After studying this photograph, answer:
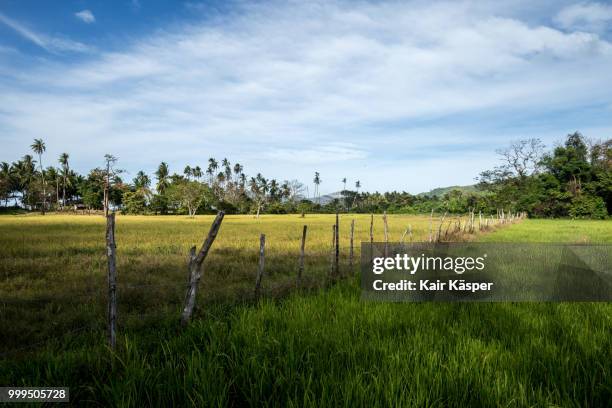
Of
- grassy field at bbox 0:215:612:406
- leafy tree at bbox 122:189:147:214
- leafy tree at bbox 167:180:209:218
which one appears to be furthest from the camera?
leafy tree at bbox 122:189:147:214

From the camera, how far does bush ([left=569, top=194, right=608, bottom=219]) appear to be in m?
47.3

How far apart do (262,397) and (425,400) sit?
4.67 ft

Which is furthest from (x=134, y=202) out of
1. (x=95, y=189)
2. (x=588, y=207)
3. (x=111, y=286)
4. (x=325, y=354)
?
(x=325, y=354)

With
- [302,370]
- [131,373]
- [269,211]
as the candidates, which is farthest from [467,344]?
[269,211]

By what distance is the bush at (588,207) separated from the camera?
4734cm

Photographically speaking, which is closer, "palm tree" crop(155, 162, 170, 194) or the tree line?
the tree line

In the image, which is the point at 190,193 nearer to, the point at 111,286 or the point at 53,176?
the point at 53,176

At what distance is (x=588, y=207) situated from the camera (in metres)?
48.1

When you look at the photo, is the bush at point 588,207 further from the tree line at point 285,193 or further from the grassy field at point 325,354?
the grassy field at point 325,354

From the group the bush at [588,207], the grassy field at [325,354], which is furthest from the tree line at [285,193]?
the grassy field at [325,354]

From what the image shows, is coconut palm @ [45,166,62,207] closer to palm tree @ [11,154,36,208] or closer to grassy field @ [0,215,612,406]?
palm tree @ [11,154,36,208]

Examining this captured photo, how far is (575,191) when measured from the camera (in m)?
51.4

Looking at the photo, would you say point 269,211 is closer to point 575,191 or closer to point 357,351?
point 575,191

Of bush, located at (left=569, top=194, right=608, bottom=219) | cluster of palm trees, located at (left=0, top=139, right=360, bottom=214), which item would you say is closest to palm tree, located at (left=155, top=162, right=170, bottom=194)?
cluster of palm trees, located at (left=0, top=139, right=360, bottom=214)
